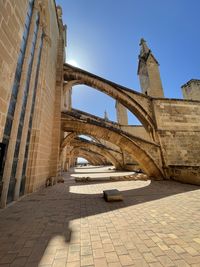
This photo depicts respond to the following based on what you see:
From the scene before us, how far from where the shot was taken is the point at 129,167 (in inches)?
521

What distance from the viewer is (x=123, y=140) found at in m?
7.26

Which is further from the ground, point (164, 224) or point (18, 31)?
point (18, 31)

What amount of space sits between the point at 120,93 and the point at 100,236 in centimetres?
854

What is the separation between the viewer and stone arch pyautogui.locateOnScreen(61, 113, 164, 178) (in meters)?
6.79

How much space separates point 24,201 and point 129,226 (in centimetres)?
275

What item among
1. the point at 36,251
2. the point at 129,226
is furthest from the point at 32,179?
the point at 129,226

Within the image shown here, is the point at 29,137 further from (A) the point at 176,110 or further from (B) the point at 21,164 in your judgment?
(A) the point at 176,110

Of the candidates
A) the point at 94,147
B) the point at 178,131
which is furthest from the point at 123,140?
the point at 94,147

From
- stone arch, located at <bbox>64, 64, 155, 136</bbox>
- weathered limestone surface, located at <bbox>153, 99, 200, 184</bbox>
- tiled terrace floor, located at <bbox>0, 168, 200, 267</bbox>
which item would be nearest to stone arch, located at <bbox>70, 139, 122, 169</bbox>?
stone arch, located at <bbox>64, 64, 155, 136</bbox>

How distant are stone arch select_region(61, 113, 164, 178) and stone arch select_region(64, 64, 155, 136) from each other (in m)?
1.98

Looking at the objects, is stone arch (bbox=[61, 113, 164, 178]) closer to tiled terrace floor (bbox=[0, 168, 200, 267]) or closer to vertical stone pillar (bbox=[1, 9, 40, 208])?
vertical stone pillar (bbox=[1, 9, 40, 208])

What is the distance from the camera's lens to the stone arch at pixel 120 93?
26.9ft

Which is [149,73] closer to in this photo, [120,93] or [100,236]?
[120,93]

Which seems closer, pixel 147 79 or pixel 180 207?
pixel 180 207
